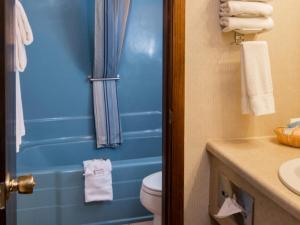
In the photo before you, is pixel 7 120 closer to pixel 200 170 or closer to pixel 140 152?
pixel 200 170

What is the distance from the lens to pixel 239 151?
4.96 feet

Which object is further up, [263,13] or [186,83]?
[263,13]

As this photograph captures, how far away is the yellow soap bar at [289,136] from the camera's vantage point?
1.53m

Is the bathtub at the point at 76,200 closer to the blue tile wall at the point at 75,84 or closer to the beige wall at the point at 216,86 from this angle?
the blue tile wall at the point at 75,84

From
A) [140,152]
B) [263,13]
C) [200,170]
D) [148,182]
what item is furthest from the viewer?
[140,152]

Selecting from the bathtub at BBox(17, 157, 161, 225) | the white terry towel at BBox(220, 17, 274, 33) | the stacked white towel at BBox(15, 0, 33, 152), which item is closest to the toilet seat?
the bathtub at BBox(17, 157, 161, 225)

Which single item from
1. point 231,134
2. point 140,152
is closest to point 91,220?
point 140,152

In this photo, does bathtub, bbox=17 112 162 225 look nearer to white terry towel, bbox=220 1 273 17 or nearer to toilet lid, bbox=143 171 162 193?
toilet lid, bbox=143 171 162 193

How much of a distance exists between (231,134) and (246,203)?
42 centimetres

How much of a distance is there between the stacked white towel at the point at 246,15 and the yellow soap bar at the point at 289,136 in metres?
0.49

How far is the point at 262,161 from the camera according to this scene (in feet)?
4.50

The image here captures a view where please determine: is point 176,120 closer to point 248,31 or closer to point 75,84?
point 248,31

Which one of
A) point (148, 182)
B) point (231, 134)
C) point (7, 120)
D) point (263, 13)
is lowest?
point (148, 182)

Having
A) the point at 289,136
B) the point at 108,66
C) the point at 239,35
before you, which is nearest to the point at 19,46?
the point at 239,35
